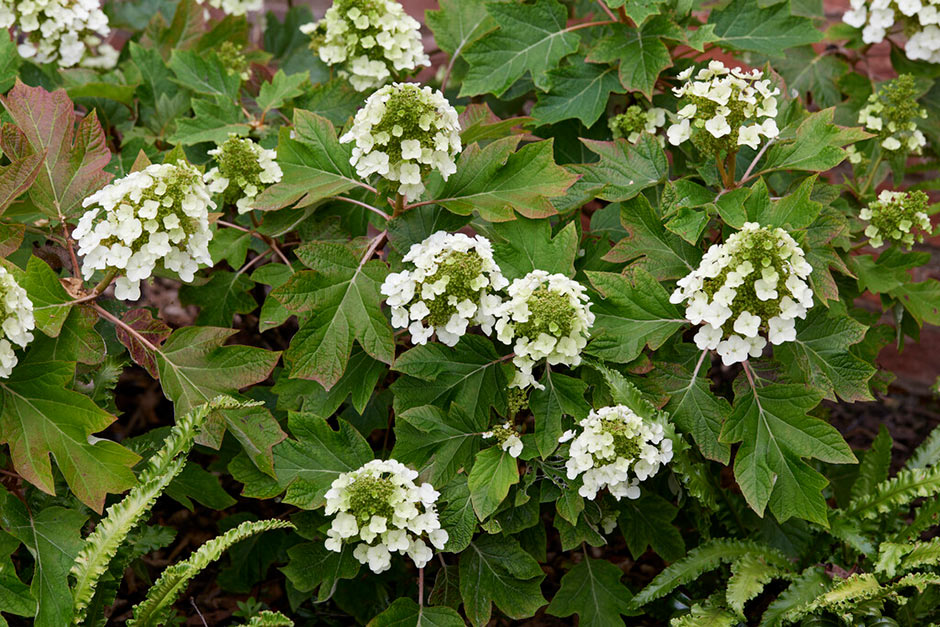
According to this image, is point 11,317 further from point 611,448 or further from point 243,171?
point 611,448

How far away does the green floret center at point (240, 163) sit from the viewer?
1949mm

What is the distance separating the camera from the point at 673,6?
7.34 feet

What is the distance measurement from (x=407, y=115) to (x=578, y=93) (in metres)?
0.69

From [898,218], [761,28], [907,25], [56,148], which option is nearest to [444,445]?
[56,148]

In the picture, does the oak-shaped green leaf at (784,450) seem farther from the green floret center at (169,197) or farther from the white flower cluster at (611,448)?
the green floret center at (169,197)

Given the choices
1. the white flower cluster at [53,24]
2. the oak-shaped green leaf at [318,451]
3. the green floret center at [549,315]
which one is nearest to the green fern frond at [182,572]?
the oak-shaped green leaf at [318,451]

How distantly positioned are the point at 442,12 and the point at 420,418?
1.21m

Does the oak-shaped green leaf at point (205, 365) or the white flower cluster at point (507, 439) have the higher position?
the oak-shaped green leaf at point (205, 365)

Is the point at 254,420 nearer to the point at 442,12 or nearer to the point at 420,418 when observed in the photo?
the point at 420,418

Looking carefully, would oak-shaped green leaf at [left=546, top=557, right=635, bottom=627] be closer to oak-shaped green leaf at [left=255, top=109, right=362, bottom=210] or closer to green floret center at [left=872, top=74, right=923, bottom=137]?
oak-shaped green leaf at [left=255, top=109, right=362, bottom=210]

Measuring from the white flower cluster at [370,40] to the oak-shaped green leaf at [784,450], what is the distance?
117cm

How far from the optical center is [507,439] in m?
1.76

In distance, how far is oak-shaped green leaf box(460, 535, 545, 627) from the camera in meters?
1.85

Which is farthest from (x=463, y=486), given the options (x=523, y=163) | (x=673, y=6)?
(x=673, y=6)
